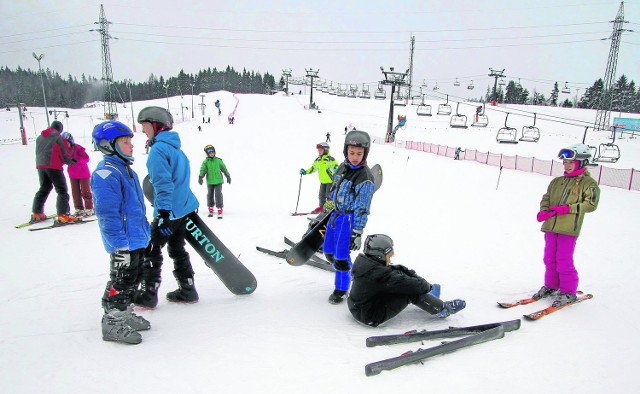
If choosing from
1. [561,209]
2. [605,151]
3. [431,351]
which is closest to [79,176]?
[431,351]

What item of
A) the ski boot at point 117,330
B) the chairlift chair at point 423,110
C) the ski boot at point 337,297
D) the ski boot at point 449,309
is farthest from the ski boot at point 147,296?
the chairlift chair at point 423,110

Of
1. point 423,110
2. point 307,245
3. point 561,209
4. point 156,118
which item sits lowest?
point 307,245

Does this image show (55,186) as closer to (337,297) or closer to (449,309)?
(337,297)

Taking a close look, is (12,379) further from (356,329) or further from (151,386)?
(356,329)

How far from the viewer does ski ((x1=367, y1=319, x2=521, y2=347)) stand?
3336 mm

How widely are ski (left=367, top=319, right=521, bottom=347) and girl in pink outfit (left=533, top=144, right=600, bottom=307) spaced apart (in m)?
1.18

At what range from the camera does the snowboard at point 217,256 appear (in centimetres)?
402

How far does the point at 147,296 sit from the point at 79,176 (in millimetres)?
5787

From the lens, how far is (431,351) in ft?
10.1

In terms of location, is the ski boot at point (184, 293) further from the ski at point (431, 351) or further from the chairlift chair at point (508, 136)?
the chairlift chair at point (508, 136)

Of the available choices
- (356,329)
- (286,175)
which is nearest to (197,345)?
(356,329)

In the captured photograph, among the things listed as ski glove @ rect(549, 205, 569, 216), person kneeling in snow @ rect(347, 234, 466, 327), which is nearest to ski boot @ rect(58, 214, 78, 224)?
person kneeling in snow @ rect(347, 234, 466, 327)

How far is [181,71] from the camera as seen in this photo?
447ft

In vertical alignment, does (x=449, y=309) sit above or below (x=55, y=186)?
below
